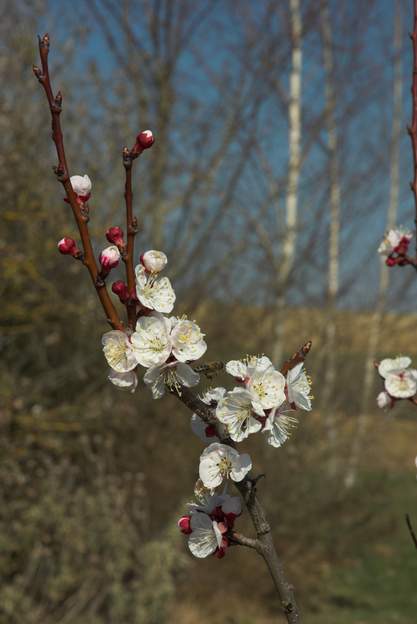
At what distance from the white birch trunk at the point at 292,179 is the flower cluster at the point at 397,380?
5409 millimetres

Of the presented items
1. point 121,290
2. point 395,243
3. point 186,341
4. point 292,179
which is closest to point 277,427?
point 186,341

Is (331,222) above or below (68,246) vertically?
above

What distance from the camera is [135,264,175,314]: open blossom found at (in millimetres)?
894

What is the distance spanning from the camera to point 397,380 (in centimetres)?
118

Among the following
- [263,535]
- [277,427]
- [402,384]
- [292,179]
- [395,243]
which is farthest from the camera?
[292,179]

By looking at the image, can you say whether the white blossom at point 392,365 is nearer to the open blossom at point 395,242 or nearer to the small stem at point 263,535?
the open blossom at point 395,242

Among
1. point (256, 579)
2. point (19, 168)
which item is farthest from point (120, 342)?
point (256, 579)

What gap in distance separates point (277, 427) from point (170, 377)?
15cm

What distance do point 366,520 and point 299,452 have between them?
1.42 meters

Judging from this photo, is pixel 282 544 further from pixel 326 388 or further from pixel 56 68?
pixel 56 68

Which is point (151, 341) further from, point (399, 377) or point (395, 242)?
point (395, 242)

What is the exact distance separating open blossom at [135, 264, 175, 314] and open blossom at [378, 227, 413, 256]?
0.66m

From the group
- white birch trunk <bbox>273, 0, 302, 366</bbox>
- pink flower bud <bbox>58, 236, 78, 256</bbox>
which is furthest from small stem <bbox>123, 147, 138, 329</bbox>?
white birch trunk <bbox>273, 0, 302, 366</bbox>

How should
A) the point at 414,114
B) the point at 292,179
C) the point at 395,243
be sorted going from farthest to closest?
the point at 292,179 → the point at 395,243 → the point at 414,114
